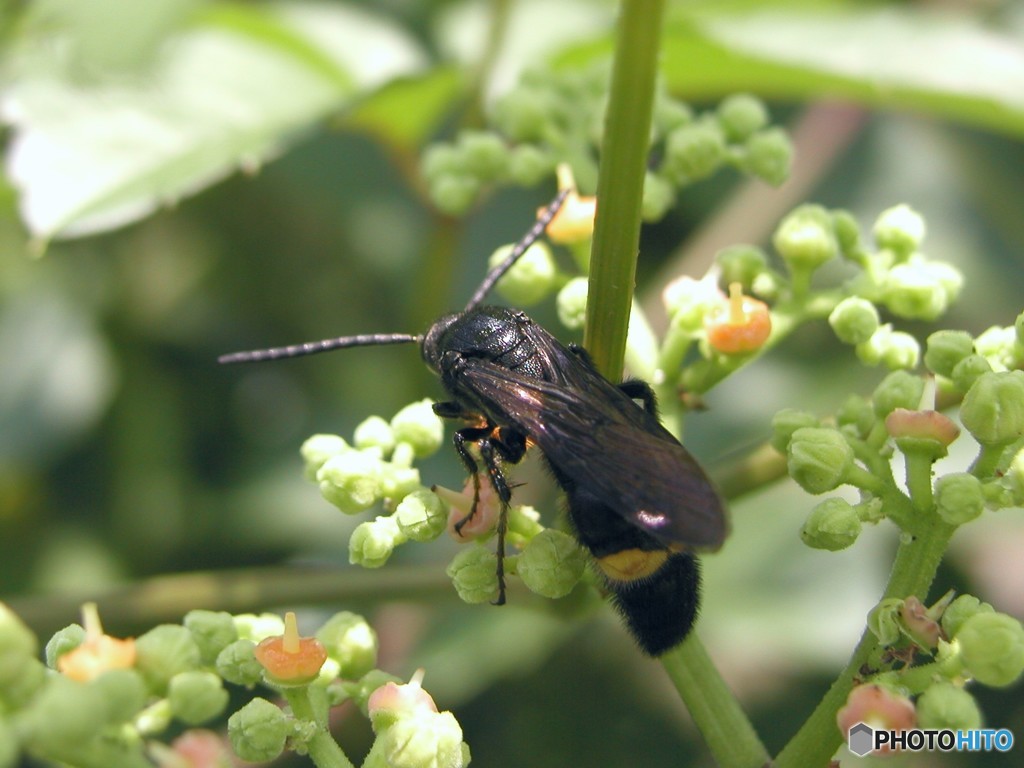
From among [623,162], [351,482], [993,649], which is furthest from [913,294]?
[351,482]

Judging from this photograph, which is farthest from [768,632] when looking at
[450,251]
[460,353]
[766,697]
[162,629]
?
[162,629]

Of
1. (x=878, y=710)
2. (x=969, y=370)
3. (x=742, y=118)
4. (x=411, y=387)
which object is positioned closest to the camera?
(x=878, y=710)

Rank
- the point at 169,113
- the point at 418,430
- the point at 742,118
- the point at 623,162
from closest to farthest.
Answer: the point at 623,162, the point at 418,430, the point at 742,118, the point at 169,113

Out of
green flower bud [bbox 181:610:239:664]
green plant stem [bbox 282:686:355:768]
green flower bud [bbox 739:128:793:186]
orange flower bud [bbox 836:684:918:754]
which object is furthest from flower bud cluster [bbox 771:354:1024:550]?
green flower bud [bbox 181:610:239:664]

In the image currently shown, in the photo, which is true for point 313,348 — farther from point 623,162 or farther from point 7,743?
point 7,743

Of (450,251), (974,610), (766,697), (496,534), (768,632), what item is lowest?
(766,697)

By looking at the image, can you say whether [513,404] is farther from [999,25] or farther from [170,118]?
[999,25]

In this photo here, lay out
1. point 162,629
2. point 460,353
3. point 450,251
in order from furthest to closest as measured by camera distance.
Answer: point 450,251, point 460,353, point 162,629
